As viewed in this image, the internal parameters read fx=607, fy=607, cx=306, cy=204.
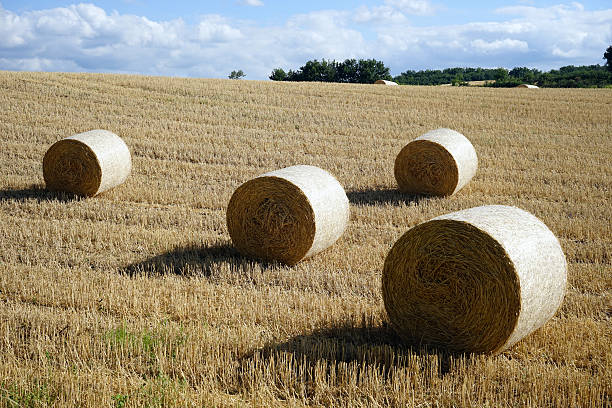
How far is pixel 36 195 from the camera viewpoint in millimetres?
11383

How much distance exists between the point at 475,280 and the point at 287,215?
3214 millimetres

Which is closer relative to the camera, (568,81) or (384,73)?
(568,81)

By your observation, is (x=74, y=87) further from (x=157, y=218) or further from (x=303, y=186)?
(x=303, y=186)

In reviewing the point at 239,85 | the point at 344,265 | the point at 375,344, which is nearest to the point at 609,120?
the point at 239,85

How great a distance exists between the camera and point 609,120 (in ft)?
69.5

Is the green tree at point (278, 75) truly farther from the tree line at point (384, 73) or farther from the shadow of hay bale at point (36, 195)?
the shadow of hay bale at point (36, 195)

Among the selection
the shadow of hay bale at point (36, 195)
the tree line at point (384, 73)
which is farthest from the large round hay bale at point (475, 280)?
the tree line at point (384, 73)

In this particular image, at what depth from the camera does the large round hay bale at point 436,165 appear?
1150 cm

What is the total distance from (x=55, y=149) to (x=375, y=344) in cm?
843

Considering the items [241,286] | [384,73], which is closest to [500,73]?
[384,73]

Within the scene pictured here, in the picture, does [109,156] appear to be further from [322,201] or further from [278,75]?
[278,75]

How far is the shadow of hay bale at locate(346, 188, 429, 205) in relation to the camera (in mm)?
11098

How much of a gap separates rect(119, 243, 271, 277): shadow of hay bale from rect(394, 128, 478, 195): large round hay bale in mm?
4794

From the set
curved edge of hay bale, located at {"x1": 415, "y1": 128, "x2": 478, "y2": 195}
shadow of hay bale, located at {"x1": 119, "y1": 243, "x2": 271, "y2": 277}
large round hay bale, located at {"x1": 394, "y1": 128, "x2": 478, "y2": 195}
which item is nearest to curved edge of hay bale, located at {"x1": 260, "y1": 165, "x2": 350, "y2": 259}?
shadow of hay bale, located at {"x1": 119, "y1": 243, "x2": 271, "y2": 277}
